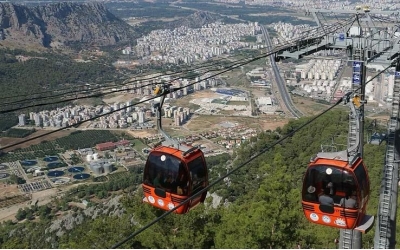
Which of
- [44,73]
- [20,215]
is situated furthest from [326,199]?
[44,73]

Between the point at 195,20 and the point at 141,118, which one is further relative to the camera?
the point at 195,20

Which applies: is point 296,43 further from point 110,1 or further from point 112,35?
point 110,1

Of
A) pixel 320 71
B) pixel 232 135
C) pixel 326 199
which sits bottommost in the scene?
pixel 232 135

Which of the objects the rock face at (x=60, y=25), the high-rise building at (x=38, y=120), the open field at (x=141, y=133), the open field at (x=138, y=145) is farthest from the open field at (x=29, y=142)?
the rock face at (x=60, y=25)

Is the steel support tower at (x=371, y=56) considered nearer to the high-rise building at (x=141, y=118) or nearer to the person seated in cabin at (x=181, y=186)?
the person seated in cabin at (x=181, y=186)

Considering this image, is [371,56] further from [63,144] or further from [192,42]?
[192,42]

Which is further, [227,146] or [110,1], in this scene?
[110,1]

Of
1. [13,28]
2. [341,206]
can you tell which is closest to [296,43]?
[341,206]
